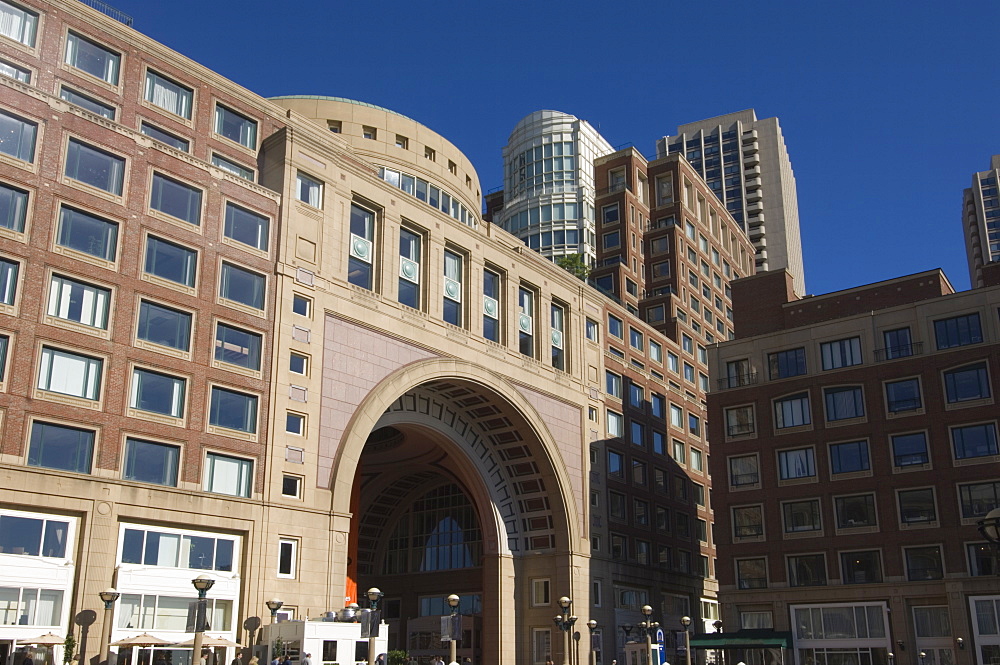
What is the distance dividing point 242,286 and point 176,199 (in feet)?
17.6

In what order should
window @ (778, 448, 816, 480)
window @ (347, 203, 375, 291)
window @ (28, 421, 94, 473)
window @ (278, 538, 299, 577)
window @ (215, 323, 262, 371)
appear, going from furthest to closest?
window @ (778, 448, 816, 480) → window @ (347, 203, 375, 291) → window @ (215, 323, 262, 371) → window @ (278, 538, 299, 577) → window @ (28, 421, 94, 473)

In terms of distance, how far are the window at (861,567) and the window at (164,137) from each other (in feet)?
163

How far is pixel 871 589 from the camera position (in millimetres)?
66875

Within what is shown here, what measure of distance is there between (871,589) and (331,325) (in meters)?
39.8

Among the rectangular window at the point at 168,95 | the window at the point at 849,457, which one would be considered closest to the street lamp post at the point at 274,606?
the rectangular window at the point at 168,95

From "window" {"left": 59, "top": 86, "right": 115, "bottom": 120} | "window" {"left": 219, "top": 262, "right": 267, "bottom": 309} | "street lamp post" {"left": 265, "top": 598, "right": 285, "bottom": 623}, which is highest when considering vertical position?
"window" {"left": 59, "top": 86, "right": 115, "bottom": 120}

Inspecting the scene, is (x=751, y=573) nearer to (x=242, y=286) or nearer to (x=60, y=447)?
(x=242, y=286)

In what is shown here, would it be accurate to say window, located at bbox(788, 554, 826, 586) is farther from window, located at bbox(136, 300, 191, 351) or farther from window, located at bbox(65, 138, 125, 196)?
window, located at bbox(65, 138, 125, 196)

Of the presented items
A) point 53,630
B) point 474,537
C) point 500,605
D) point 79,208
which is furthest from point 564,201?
point 53,630

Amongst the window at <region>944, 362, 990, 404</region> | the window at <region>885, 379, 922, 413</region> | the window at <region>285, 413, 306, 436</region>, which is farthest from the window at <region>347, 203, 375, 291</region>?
the window at <region>944, 362, 990, 404</region>

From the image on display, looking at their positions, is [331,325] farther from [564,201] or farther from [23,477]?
[564,201]

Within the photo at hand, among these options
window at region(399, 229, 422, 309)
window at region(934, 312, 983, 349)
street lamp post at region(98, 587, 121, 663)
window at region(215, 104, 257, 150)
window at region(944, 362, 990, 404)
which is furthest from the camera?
window at region(934, 312, 983, 349)

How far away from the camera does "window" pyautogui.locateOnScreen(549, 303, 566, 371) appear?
75.0 meters

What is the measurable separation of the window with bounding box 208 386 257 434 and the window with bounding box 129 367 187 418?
1688 millimetres
